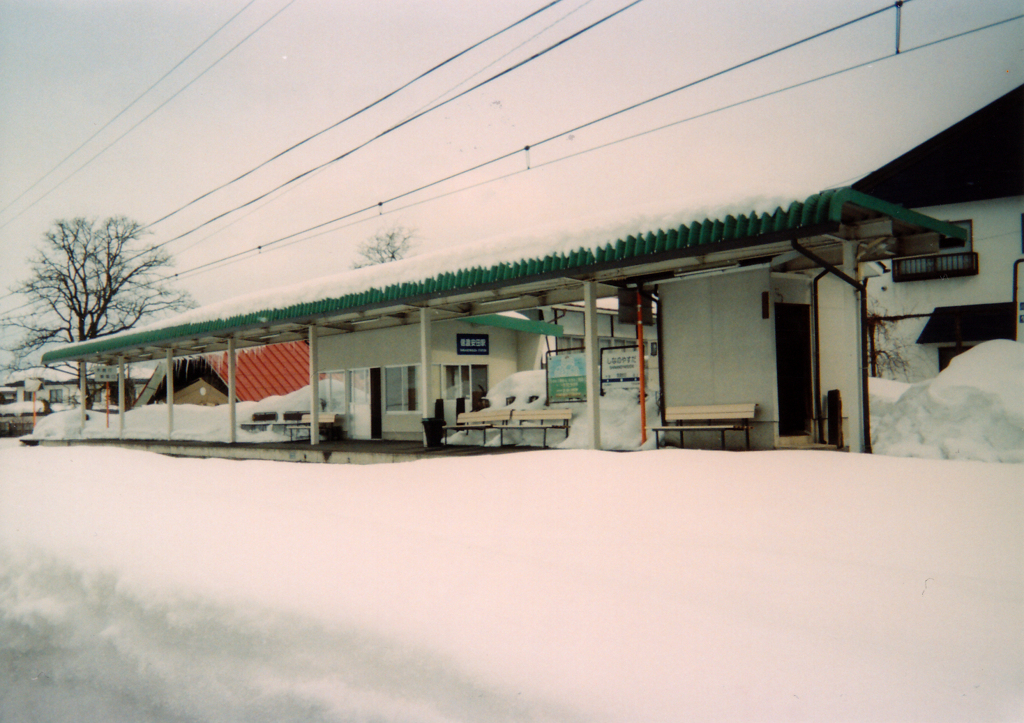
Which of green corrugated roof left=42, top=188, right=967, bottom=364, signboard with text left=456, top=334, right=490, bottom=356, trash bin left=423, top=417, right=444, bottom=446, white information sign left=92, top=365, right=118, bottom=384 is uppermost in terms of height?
green corrugated roof left=42, top=188, right=967, bottom=364

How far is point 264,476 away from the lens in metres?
11.8

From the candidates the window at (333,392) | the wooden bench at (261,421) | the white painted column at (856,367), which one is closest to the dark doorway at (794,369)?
the white painted column at (856,367)

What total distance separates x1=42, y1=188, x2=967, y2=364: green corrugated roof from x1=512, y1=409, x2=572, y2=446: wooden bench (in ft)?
11.3

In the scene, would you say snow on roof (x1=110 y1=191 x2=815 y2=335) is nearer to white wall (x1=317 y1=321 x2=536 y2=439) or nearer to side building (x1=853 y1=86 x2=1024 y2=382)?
white wall (x1=317 y1=321 x2=536 y2=439)

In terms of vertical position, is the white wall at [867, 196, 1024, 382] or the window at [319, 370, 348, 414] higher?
the white wall at [867, 196, 1024, 382]

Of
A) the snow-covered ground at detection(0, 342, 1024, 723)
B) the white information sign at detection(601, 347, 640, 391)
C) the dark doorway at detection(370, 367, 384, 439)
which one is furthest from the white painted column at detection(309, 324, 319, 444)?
the white information sign at detection(601, 347, 640, 391)

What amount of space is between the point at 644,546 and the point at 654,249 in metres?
4.66

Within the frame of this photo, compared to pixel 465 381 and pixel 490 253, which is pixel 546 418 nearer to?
pixel 490 253

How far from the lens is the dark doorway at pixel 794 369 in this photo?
10805mm

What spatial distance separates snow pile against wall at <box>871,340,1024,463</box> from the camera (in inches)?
330

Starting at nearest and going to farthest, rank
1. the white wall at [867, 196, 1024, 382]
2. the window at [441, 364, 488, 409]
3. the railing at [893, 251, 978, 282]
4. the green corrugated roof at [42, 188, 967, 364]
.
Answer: the green corrugated roof at [42, 188, 967, 364] < the window at [441, 364, 488, 409] < the white wall at [867, 196, 1024, 382] < the railing at [893, 251, 978, 282]

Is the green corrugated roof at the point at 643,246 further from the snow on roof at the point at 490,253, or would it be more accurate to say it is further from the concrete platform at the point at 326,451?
the concrete platform at the point at 326,451

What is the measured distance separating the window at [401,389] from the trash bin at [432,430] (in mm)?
3752

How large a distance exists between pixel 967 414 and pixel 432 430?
30.1 ft
